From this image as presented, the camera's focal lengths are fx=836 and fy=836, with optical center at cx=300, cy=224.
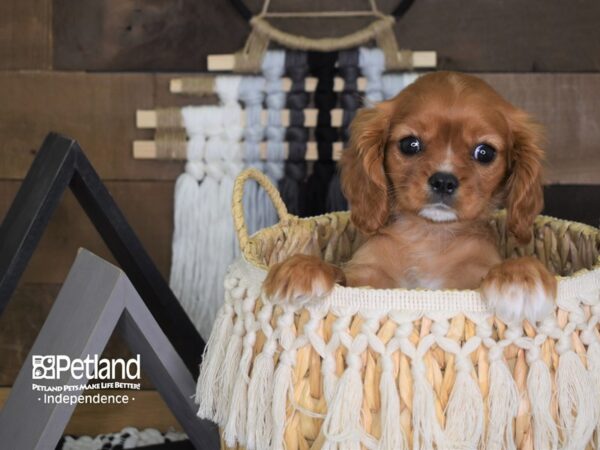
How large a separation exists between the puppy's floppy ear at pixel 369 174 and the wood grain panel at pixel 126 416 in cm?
105

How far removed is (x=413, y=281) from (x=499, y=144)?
1.02ft

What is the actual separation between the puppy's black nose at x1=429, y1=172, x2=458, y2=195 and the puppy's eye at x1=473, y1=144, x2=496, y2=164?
0.35 ft

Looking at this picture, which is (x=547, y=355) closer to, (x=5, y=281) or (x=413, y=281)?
(x=413, y=281)

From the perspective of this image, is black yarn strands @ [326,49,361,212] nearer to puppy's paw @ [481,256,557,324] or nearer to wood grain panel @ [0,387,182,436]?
wood grain panel @ [0,387,182,436]

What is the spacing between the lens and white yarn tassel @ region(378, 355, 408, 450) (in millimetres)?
1165

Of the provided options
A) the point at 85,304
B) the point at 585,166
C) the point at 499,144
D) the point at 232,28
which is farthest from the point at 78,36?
the point at 585,166

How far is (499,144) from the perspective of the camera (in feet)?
5.12

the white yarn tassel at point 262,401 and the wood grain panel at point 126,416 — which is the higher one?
the white yarn tassel at point 262,401

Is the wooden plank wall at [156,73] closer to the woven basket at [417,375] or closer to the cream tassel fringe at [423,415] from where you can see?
the woven basket at [417,375]

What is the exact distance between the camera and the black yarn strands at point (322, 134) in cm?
222

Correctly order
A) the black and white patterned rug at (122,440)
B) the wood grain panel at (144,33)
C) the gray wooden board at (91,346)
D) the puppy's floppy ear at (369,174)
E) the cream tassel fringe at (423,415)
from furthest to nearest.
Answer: the wood grain panel at (144,33) → the black and white patterned rug at (122,440) → the puppy's floppy ear at (369,174) → the gray wooden board at (91,346) → the cream tassel fringe at (423,415)

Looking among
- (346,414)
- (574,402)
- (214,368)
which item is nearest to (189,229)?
(214,368)

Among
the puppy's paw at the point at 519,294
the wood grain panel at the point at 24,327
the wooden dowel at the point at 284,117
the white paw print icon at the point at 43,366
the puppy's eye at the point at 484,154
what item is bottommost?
the wood grain panel at the point at 24,327

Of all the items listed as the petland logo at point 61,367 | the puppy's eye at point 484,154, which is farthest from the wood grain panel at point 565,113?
the petland logo at point 61,367
